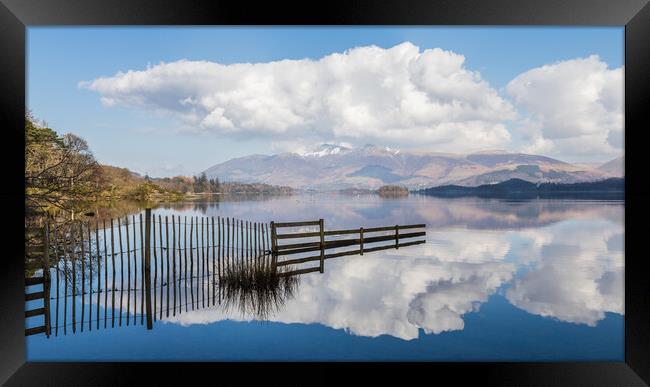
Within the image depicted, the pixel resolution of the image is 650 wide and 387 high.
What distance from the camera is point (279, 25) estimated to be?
10.8 ft

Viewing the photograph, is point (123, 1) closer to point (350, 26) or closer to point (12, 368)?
point (350, 26)

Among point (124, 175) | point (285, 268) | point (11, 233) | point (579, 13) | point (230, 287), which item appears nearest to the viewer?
point (11, 233)

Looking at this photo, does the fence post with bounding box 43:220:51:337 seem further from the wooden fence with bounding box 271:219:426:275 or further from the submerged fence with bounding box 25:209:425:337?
the wooden fence with bounding box 271:219:426:275

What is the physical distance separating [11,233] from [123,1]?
1.74 meters

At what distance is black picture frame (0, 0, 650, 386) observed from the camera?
299 centimetres

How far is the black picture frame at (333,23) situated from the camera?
2.99 m

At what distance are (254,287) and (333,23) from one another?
4229 millimetres

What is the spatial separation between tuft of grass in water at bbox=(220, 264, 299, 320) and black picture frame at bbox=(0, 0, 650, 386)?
2.75 m

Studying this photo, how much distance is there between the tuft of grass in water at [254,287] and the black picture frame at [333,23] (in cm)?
275

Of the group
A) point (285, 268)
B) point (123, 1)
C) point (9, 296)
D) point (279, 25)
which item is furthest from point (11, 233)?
point (285, 268)

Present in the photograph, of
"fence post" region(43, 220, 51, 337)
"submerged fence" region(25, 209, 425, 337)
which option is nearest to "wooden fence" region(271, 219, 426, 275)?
"submerged fence" region(25, 209, 425, 337)

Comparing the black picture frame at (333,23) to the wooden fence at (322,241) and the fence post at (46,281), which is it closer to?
the fence post at (46,281)

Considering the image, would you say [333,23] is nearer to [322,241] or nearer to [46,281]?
[46,281]

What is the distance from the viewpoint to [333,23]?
324cm
